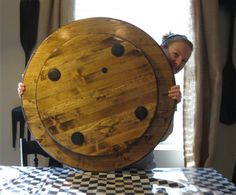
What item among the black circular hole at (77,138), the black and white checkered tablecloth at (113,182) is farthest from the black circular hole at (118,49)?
the black and white checkered tablecloth at (113,182)

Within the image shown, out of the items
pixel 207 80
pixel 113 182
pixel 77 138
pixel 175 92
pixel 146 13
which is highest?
pixel 146 13

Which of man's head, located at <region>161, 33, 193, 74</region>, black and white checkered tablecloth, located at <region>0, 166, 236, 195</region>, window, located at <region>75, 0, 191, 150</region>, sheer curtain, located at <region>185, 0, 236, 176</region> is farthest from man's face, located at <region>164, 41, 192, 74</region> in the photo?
window, located at <region>75, 0, 191, 150</region>

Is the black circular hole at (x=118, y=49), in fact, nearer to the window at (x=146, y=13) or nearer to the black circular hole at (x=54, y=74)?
the black circular hole at (x=54, y=74)

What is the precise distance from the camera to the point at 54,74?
124 cm

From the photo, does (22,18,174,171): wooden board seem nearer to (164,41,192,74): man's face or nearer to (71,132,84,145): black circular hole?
(71,132,84,145): black circular hole

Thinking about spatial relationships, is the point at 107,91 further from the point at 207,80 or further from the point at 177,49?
the point at 207,80

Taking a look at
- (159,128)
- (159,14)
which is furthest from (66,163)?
(159,14)

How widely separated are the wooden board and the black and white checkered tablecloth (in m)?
0.08

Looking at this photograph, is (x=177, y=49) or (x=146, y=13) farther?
(x=146, y=13)

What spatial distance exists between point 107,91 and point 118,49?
0.16 m

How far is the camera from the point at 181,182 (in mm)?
1212

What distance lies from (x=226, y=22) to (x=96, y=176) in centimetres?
149

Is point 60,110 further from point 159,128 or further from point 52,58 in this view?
point 159,128

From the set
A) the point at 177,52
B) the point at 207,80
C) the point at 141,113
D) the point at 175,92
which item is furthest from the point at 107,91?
the point at 207,80
